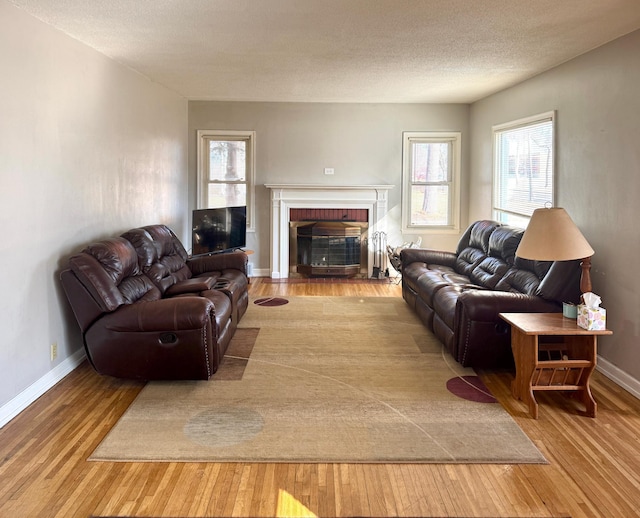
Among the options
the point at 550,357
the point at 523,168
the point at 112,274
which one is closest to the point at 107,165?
the point at 112,274

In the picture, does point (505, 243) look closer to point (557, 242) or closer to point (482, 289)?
point (482, 289)

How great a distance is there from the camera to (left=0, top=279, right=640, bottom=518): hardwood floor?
2.29 metres

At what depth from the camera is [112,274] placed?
3818 mm

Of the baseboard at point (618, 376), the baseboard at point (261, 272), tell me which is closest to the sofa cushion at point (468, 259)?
the baseboard at point (618, 376)

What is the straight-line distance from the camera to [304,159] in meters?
7.72

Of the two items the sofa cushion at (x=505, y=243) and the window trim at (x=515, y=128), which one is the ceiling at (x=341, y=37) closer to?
the window trim at (x=515, y=128)

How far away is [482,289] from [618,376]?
1330 mm

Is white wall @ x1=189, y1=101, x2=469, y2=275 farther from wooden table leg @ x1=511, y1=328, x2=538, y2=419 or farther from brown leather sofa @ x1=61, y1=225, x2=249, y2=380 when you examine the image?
wooden table leg @ x1=511, y1=328, x2=538, y2=419

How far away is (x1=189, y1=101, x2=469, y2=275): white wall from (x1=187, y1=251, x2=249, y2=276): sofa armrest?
2.22m

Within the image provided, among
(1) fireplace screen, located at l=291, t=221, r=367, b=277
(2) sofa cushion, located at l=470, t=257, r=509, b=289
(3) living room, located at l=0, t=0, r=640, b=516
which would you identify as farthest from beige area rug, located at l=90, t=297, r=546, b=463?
(1) fireplace screen, located at l=291, t=221, r=367, b=277

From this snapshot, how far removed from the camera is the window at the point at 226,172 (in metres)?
7.72

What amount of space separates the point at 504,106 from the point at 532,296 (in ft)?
10.6

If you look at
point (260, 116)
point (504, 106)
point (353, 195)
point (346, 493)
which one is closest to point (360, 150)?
point (353, 195)

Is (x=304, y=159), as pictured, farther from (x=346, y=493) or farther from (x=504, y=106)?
(x=346, y=493)
